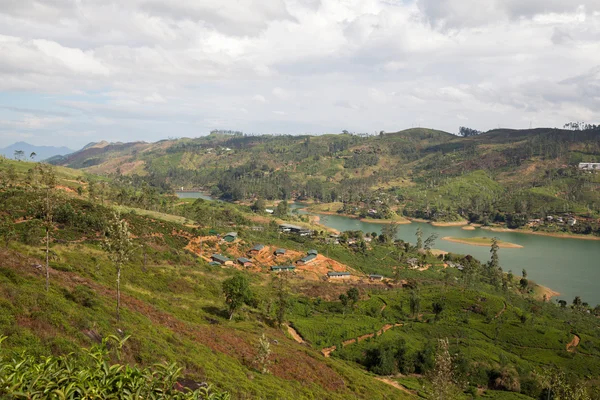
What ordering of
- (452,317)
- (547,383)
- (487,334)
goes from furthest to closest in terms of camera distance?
(452,317) < (487,334) < (547,383)

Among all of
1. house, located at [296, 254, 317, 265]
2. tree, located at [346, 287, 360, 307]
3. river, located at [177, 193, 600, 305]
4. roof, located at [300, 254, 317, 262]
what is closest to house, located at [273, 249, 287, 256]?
house, located at [296, 254, 317, 265]

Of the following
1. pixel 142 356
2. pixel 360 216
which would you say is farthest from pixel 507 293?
pixel 360 216

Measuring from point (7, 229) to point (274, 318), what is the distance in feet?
105

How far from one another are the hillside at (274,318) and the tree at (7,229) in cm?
42

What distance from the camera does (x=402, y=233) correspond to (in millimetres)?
145375

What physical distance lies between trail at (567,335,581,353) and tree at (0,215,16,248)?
68.7m

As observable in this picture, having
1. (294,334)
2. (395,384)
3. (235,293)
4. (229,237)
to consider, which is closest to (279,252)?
(229,237)

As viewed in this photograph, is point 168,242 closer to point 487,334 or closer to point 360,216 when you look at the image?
point 487,334

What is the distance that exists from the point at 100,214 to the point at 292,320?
1453 inches

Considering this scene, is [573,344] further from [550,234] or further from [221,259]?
[550,234]

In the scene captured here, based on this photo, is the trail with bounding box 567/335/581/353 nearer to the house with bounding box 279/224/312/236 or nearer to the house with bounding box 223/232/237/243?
the house with bounding box 223/232/237/243

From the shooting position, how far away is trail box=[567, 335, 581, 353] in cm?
4968

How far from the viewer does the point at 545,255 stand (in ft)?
370

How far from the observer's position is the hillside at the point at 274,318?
18297 millimetres
